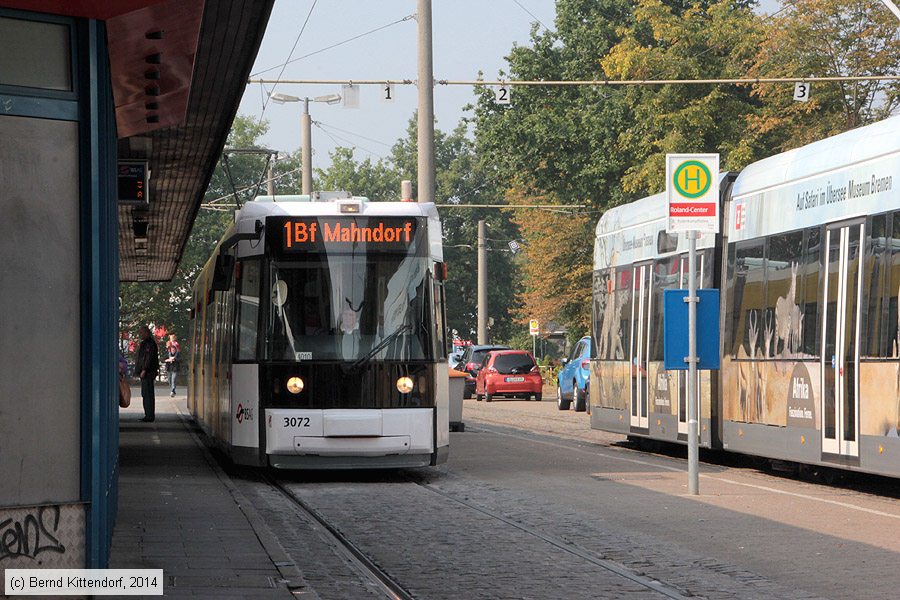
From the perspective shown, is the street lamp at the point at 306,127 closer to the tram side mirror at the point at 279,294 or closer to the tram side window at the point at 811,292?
the tram side mirror at the point at 279,294

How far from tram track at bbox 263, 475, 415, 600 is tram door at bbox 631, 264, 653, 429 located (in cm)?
744


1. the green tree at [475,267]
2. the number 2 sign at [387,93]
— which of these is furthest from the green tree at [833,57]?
the green tree at [475,267]

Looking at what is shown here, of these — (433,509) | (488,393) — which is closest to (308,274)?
(433,509)

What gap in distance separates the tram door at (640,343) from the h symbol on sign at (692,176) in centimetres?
577

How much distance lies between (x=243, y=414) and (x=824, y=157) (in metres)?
6.60

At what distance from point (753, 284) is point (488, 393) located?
105 feet

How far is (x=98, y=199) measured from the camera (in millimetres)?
8227

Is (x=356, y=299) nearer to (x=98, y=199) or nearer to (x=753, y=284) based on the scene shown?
(x=753, y=284)

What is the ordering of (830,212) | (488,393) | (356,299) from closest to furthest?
1. (830,212)
2. (356,299)
3. (488,393)

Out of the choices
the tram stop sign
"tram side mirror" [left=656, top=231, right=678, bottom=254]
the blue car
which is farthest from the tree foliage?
the tram stop sign

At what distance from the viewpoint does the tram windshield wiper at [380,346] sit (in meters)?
16.7

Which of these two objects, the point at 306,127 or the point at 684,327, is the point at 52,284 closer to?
the point at 684,327

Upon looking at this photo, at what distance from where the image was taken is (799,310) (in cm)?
1628

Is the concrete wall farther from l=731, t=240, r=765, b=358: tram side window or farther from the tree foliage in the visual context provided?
the tree foliage
